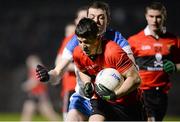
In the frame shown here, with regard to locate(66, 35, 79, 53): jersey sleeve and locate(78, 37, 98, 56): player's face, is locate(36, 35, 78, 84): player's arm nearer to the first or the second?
locate(66, 35, 79, 53): jersey sleeve

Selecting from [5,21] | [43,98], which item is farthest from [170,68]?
[5,21]

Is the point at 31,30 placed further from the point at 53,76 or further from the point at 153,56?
the point at 53,76

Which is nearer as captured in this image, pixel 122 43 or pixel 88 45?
pixel 88 45

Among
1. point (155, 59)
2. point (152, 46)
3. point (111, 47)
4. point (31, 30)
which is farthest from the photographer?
point (31, 30)

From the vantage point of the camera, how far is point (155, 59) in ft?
31.3

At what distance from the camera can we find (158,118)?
9539 millimetres

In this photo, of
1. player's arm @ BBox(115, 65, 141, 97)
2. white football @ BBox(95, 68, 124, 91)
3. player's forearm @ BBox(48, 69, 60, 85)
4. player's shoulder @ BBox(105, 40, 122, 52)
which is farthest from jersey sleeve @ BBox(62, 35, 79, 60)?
player's arm @ BBox(115, 65, 141, 97)

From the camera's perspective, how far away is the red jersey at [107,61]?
7.26 meters

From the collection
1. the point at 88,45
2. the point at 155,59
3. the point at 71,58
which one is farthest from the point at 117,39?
the point at 155,59

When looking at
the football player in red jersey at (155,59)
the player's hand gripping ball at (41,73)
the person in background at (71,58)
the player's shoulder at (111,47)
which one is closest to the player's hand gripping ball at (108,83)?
the player's shoulder at (111,47)

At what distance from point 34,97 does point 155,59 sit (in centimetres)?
983

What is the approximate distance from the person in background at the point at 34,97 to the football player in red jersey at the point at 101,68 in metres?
11.0

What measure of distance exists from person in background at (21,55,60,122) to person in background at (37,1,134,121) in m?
10.2

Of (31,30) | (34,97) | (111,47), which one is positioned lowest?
(34,97)
